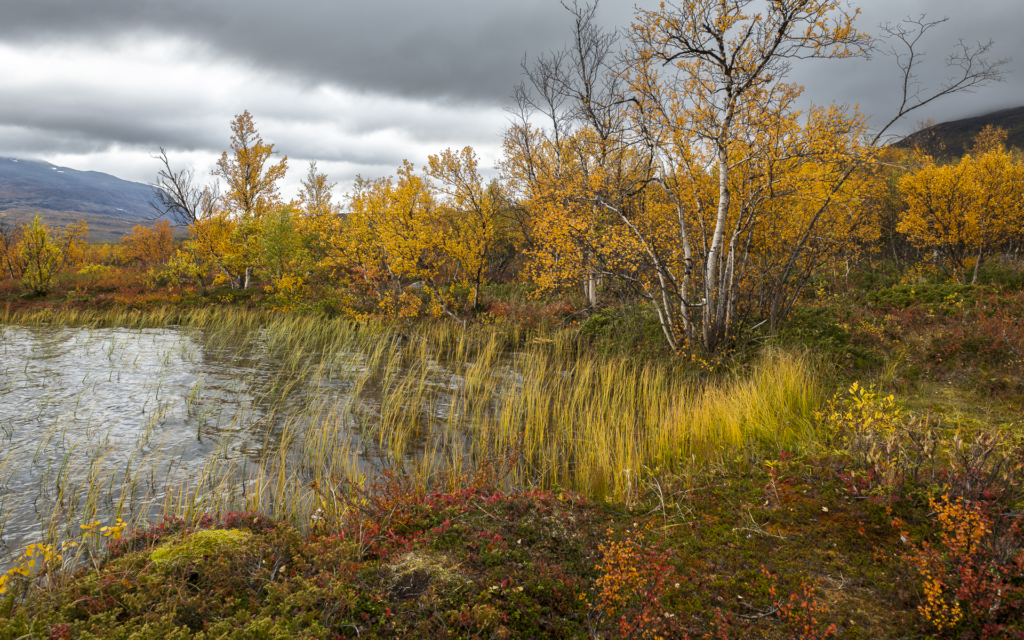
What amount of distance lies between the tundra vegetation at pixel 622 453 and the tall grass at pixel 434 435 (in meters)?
0.06

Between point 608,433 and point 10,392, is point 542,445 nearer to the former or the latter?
point 608,433

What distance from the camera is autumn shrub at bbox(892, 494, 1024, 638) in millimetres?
2068

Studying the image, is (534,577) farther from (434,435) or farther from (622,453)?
(434,435)

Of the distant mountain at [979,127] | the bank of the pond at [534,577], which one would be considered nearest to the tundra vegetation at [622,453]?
the bank of the pond at [534,577]

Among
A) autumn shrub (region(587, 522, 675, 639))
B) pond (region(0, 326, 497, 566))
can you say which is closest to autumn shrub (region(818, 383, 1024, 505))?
autumn shrub (region(587, 522, 675, 639))

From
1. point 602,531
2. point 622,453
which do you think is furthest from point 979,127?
point 602,531

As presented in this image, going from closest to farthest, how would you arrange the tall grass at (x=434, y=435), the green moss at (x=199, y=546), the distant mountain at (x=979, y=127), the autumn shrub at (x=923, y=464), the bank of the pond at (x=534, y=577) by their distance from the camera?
the bank of the pond at (x=534, y=577), the green moss at (x=199, y=546), the autumn shrub at (x=923, y=464), the tall grass at (x=434, y=435), the distant mountain at (x=979, y=127)

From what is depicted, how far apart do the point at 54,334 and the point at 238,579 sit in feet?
50.1

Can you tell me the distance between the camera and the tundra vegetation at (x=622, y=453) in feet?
7.35

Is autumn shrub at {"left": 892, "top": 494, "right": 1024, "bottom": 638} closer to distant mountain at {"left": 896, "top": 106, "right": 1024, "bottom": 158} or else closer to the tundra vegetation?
the tundra vegetation

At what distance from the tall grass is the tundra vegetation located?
0.06 meters

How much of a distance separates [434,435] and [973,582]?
501 cm

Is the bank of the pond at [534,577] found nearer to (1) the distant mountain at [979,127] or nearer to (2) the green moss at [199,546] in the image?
(2) the green moss at [199,546]

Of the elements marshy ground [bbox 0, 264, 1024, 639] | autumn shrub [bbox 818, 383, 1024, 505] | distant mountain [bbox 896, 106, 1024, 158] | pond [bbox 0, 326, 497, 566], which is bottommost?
pond [bbox 0, 326, 497, 566]
